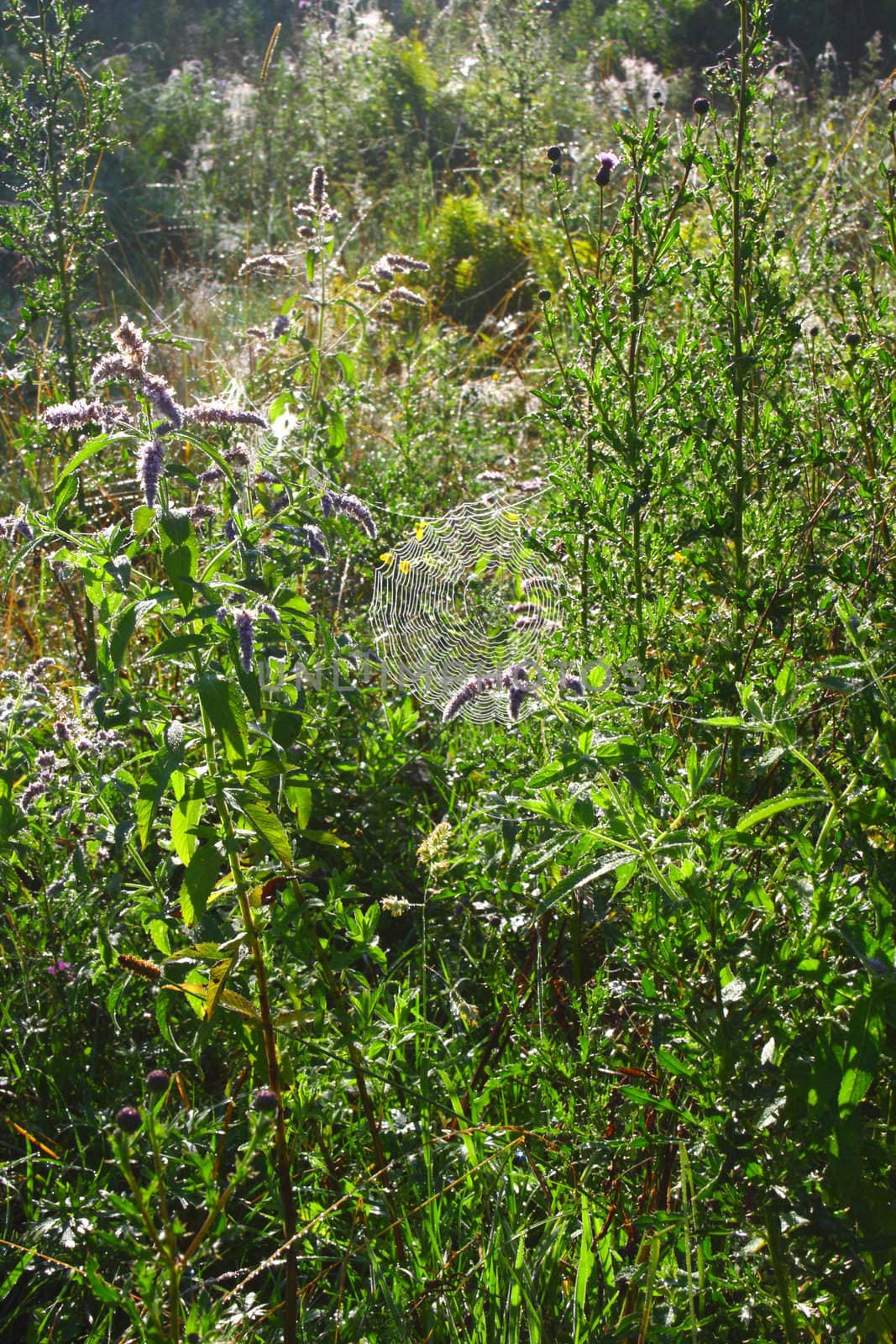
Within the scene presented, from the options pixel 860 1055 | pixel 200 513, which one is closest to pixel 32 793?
pixel 200 513

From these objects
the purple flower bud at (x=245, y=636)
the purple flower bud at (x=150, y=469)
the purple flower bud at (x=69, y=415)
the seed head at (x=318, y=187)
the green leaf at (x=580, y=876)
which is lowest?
the green leaf at (x=580, y=876)

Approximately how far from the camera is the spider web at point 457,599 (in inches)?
133

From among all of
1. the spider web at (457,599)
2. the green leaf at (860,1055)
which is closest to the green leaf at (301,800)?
the green leaf at (860,1055)

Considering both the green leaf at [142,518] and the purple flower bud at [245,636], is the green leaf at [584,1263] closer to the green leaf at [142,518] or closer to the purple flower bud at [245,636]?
the purple flower bud at [245,636]

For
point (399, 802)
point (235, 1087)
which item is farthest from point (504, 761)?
point (235, 1087)

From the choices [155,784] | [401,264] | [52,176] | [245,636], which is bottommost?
[155,784]

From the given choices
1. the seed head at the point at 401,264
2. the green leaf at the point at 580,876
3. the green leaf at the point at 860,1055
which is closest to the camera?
the green leaf at the point at 860,1055

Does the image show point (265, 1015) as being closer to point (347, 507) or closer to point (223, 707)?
point (223, 707)

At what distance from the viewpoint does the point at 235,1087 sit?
7.41 ft

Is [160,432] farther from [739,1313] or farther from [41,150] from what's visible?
[41,150]

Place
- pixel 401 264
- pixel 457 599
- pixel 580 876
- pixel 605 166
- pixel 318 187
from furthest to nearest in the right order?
1. pixel 457 599
2. pixel 401 264
3. pixel 318 187
4. pixel 605 166
5. pixel 580 876

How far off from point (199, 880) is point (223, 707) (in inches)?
10.3

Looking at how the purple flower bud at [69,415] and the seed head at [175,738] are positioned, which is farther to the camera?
the purple flower bud at [69,415]

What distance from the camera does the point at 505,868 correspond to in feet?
8.15
